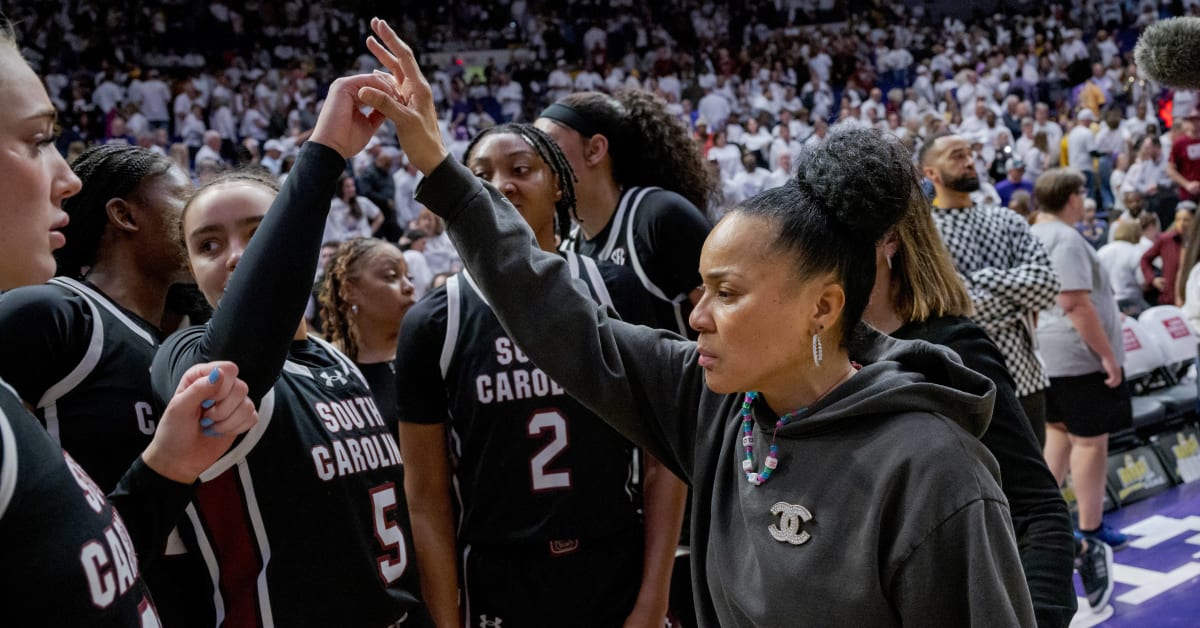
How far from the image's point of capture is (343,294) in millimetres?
3518

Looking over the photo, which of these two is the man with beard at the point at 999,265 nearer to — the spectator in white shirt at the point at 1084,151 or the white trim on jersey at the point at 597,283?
the white trim on jersey at the point at 597,283

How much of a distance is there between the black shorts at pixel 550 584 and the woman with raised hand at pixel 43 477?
971 mm

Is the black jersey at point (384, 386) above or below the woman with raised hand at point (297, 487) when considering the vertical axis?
below

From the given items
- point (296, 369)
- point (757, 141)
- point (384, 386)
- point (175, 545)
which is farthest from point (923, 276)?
point (757, 141)

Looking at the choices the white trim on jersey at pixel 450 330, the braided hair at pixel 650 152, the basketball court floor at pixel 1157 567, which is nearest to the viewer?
the white trim on jersey at pixel 450 330

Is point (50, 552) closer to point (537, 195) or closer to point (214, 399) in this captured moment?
point (214, 399)

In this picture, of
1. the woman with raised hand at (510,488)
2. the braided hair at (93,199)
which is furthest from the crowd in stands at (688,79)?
the braided hair at (93,199)

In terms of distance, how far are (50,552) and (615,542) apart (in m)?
1.37

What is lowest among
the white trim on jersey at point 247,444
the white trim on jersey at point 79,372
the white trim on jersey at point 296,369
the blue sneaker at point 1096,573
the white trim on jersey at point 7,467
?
the blue sneaker at point 1096,573

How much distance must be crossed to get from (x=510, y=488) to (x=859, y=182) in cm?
104

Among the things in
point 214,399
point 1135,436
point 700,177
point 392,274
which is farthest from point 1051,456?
point 214,399

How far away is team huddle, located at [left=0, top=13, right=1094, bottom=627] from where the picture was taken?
1.36 meters

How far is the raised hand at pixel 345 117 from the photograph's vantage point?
156cm

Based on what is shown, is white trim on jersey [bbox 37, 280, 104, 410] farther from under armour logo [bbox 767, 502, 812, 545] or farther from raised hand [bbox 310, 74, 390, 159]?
under armour logo [bbox 767, 502, 812, 545]
